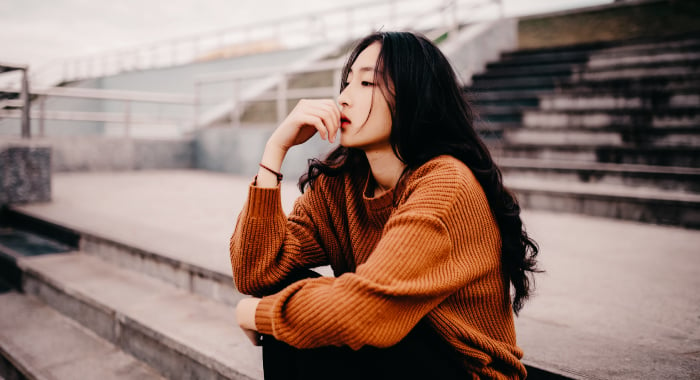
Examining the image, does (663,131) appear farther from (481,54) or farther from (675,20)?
(675,20)

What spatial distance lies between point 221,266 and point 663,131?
4.52 meters

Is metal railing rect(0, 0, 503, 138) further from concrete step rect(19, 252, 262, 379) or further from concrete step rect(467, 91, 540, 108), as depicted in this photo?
concrete step rect(19, 252, 262, 379)

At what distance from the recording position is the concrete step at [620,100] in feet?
16.6

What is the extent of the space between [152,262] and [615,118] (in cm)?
477

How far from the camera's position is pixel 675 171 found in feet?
13.8

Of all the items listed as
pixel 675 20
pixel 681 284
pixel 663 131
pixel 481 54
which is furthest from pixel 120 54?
pixel 681 284

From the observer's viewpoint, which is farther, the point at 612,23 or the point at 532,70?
the point at 612,23

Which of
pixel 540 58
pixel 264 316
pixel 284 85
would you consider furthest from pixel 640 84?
pixel 264 316

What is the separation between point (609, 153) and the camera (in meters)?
4.90

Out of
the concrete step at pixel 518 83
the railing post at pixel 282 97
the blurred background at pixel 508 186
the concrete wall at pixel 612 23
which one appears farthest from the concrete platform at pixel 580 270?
the concrete wall at pixel 612 23

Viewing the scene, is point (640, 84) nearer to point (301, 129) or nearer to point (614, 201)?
point (614, 201)

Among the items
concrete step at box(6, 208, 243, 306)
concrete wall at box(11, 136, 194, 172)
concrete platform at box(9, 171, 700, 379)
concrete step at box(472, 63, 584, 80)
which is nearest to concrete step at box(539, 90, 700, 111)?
concrete step at box(472, 63, 584, 80)

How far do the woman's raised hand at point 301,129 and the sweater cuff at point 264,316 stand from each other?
13.8 inches

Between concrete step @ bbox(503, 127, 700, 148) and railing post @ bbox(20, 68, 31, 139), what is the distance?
4989 millimetres
